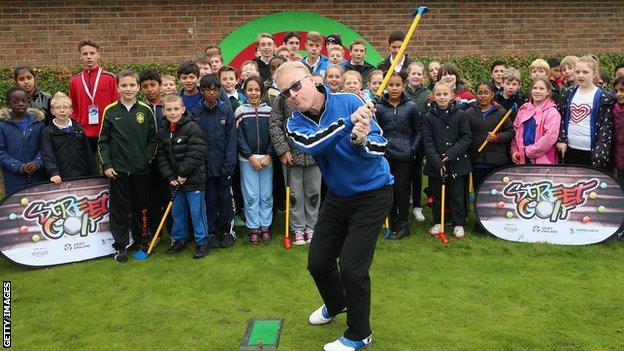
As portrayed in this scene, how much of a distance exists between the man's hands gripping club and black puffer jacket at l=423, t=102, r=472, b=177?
292 cm

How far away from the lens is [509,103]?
7.03 m

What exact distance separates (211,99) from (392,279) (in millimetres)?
2541

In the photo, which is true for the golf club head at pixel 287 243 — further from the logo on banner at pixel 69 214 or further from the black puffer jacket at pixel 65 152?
the black puffer jacket at pixel 65 152

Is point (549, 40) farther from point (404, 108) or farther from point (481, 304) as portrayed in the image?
point (481, 304)

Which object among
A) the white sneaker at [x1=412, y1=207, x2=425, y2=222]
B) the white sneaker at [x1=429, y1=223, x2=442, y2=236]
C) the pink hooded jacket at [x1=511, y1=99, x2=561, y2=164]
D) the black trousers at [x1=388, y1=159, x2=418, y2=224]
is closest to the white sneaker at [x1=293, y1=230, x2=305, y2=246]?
the black trousers at [x1=388, y1=159, x2=418, y2=224]

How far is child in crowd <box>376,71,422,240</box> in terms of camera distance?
21.1 feet

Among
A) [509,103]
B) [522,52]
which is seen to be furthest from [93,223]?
[522,52]

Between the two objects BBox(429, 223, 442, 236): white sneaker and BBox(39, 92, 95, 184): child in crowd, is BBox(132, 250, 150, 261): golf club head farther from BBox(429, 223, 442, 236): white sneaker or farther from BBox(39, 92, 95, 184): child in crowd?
BBox(429, 223, 442, 236): white sneaker

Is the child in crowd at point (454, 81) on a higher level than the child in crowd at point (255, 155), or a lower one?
higher

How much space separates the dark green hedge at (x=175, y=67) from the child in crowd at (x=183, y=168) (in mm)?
4242

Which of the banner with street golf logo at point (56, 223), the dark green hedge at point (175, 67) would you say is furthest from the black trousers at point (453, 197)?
the dark green hedge at point (175, 67)

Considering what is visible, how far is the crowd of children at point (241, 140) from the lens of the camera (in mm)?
5977

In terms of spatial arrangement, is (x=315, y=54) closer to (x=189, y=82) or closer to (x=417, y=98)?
(x=417, y=98)

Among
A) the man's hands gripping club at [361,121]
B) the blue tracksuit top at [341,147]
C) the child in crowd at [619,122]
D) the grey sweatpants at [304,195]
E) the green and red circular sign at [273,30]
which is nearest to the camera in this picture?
the man's hands gripping club at [361,121]
